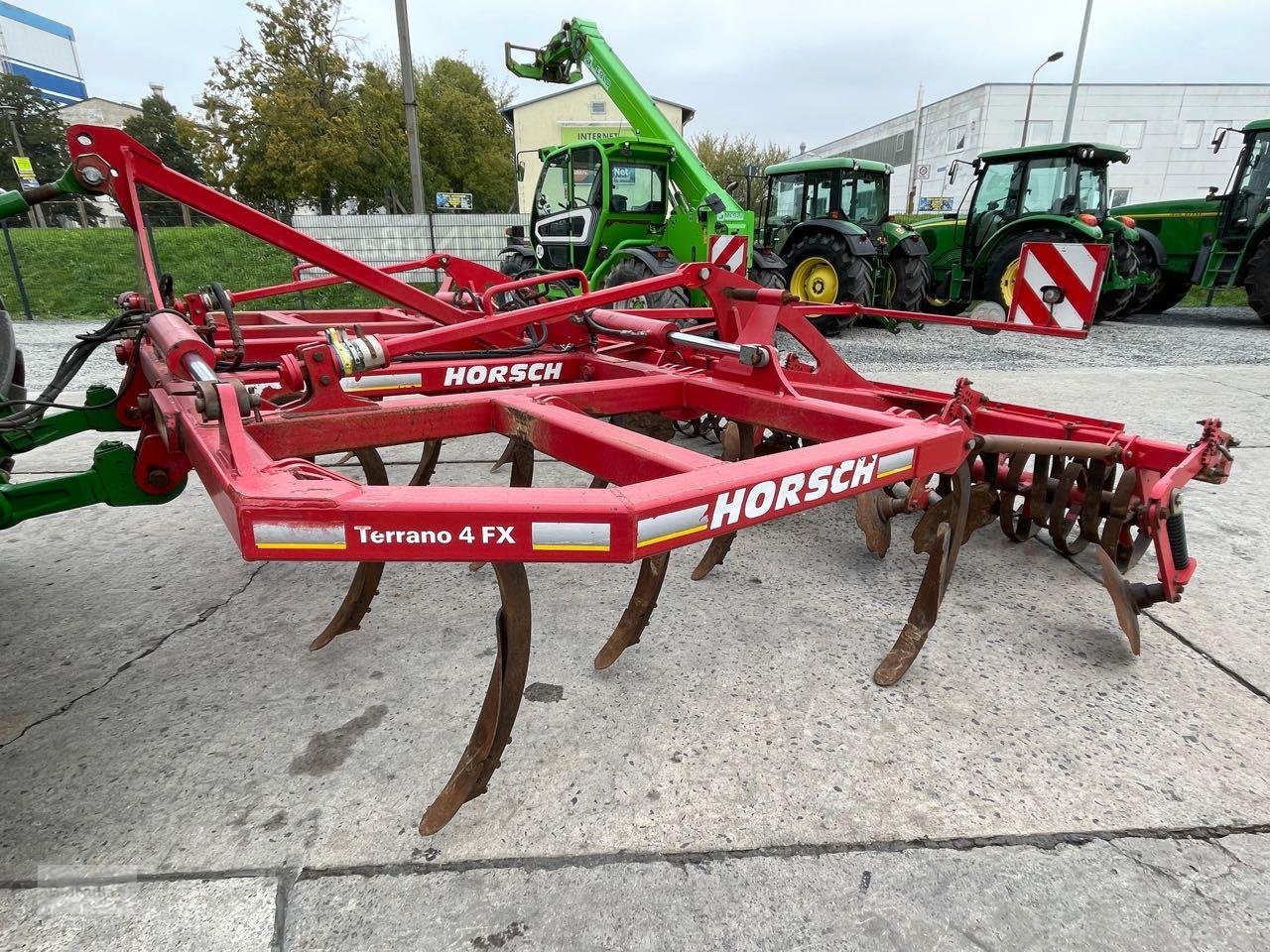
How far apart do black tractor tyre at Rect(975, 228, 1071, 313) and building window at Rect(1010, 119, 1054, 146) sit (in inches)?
1231

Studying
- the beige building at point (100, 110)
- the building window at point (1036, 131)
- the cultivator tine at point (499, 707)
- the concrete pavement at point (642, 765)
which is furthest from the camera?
the beige building at point (100, 110)

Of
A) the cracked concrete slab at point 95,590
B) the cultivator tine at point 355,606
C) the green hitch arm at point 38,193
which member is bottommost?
the cracked concrete slab at point 95,590

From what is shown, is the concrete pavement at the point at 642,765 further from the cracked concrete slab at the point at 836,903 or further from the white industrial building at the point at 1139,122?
the white industrial building at the point at 1139,122

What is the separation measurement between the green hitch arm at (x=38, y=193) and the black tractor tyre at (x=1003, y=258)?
9.39m

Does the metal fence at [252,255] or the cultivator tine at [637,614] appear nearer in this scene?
the cultivator tine at [637,614]

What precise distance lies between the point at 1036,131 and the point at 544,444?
41795mm

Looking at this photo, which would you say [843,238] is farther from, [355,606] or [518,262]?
[355,606]

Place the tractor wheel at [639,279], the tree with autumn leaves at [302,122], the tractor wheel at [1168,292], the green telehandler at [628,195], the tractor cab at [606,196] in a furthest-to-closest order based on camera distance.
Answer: the tree with autumn leaves at [302,122], the tractor wheel at [1168,292], the tractor cab at [606,196], the green telehandler at [628,195], the tractor wheel at [639,279]

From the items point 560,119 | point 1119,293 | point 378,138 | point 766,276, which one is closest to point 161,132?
point 560,119

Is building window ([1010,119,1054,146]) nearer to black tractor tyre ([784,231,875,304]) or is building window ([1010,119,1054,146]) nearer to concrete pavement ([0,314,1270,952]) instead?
black tractor tyre ([784,231,875,304])

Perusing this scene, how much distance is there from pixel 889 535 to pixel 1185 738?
125 centimetres

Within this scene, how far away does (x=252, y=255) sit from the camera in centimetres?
1417

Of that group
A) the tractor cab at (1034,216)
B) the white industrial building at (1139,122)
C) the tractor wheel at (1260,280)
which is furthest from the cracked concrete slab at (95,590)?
the white industrial building at (1139,122)

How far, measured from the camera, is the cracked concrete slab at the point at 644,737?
169 cm
